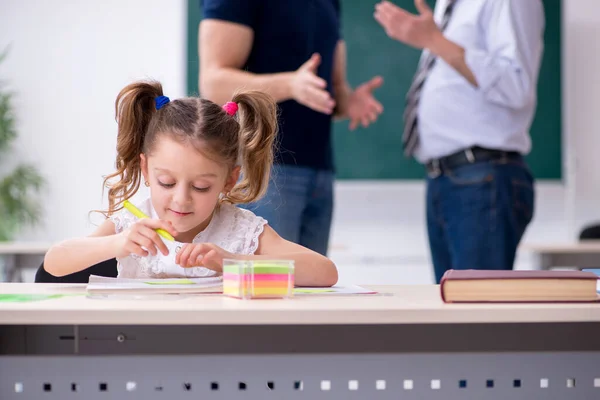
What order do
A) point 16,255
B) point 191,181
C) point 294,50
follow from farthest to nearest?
point 16,255, point 294,50, point 191,181

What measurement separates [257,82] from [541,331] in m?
1.12

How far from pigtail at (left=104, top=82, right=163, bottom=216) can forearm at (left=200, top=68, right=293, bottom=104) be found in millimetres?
297

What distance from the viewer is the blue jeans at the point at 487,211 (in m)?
2.20

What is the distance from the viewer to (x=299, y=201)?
208cm

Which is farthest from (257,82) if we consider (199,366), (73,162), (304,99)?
(73,162)

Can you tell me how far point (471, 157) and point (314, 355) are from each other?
1.32m

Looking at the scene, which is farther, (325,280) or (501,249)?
(501,249)

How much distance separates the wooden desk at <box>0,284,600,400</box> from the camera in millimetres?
1049

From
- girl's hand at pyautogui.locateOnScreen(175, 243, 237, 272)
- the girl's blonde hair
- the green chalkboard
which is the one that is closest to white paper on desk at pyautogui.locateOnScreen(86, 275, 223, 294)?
girl's hand at pyautogui.locateOnScreen(175, 243, 237, 272)

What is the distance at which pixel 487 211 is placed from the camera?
2.20 meters

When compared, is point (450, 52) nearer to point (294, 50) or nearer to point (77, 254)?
point (294, 50)

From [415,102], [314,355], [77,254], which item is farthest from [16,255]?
[314,355]

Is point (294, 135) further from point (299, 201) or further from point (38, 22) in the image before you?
point (38, 22)

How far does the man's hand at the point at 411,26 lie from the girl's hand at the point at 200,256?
111cm
